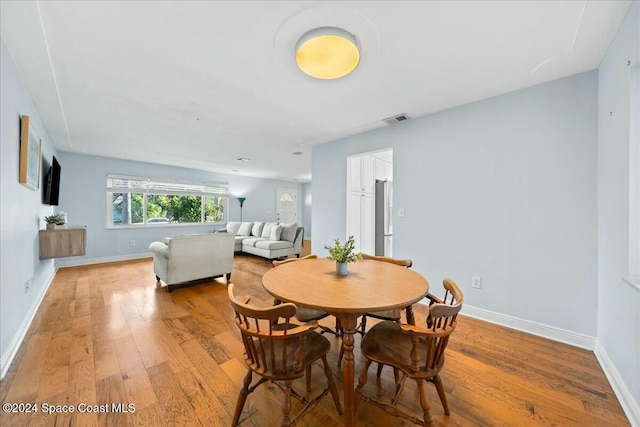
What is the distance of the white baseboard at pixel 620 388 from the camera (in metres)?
1.33

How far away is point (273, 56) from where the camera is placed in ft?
6.16

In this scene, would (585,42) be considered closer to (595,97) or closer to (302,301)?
(595,97)

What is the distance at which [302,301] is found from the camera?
48.6 inches

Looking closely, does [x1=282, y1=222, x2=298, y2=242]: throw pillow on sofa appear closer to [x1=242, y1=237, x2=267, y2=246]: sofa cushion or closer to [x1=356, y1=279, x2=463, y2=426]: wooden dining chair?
[x1=242, y1=237, x2=267, y2=246]: sofa cushion

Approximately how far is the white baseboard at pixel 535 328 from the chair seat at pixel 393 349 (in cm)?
157

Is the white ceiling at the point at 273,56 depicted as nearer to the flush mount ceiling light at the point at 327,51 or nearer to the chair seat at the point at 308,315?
the flush mount ceiling light at the point at 327,51

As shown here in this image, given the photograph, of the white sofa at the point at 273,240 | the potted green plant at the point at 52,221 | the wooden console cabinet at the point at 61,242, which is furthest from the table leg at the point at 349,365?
the white sofa at the point at 273,240

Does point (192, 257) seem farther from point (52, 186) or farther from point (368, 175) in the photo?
point (368, 175)

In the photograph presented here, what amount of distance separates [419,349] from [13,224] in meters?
3.21

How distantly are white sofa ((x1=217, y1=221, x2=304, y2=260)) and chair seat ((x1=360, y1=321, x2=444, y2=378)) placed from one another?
164 inches

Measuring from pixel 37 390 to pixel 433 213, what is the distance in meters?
3.60

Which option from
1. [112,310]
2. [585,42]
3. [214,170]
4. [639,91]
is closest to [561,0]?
[585,42]

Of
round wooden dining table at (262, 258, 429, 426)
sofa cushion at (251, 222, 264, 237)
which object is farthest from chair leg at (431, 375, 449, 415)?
sofa cushion at (251, 222, 264, 237)

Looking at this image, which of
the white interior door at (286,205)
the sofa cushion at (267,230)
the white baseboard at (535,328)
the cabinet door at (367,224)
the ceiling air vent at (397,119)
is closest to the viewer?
the white baseboard at (535,328)
